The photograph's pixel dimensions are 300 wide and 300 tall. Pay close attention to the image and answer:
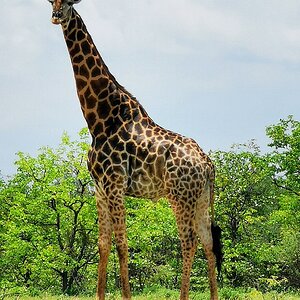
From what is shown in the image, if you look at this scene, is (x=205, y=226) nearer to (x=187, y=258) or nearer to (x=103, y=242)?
(x=187, y=258)

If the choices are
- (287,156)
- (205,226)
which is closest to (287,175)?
(287,156)

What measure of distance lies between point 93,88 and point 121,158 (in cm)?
112

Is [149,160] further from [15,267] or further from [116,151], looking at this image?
[15,267]

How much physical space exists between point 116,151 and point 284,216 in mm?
21877

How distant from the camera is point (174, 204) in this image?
8133 mm

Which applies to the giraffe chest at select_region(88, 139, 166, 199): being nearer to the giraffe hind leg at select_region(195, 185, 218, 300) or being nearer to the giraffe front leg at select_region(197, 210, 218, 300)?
the giraffe hind leg at select_region(195, 185, 218, 300)

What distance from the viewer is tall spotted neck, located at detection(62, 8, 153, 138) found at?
821cm

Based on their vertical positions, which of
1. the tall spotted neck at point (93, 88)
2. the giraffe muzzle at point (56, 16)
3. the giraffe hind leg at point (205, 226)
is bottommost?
the giraffe hind leg at point (205, 226)

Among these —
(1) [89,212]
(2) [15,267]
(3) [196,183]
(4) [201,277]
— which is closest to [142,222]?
(1) [89,212]

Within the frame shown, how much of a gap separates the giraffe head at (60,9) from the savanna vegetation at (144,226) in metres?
17.4

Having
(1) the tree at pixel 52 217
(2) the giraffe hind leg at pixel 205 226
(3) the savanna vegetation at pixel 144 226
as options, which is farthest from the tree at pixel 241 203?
(2) the giraffe hind leg at pixel 205 226

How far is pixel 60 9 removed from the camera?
7910 mm

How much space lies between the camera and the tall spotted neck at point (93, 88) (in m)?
8.21

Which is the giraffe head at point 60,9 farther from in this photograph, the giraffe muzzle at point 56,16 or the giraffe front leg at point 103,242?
the giraffe front leg at point 103,242
